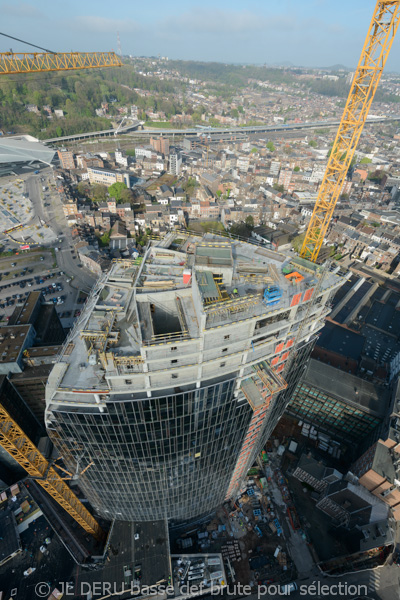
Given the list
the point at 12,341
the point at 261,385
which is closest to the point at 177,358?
the point at 261,385

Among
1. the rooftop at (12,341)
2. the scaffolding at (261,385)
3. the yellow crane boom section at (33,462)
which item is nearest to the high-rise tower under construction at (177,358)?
the scaffolding at (261,385)

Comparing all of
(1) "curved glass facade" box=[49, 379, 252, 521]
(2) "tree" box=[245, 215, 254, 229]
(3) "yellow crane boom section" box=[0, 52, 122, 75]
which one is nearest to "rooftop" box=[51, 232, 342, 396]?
(1) "curved glass facade" box=[49, 379, 252, 521]

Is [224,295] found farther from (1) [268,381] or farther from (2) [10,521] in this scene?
(2) [10,521]

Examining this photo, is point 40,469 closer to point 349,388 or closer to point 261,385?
point 261,385

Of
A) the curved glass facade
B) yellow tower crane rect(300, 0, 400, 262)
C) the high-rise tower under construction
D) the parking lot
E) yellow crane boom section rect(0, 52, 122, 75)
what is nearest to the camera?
the high-rise tower under construction

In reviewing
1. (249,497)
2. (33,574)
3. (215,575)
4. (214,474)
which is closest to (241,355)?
(214,474)

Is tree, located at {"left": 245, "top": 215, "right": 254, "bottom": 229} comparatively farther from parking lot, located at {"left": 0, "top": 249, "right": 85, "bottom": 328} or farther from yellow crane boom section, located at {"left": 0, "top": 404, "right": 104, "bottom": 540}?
yellow crane boom section, located at {"left": 0, "top": 404, "right": 104, "bottom": 540}

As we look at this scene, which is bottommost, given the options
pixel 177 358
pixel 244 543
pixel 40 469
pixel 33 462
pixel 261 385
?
pixel 244 543
